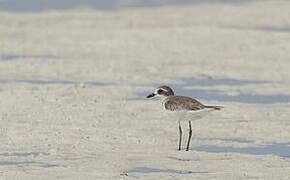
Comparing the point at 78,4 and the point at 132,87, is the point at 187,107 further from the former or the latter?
the point at 78,4

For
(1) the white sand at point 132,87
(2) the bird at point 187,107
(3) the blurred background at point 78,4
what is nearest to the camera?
(1) the white sand at point 132,87

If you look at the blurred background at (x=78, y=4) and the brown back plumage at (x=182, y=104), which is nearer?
the brown back plumage at (x=182, y=104)

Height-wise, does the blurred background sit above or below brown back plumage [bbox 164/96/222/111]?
above

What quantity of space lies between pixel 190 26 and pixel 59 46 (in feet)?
14.7

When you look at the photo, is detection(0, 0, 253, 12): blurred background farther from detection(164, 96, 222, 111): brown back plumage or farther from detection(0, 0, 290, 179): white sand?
detection(164, 96, 222, 111): brown back plumage

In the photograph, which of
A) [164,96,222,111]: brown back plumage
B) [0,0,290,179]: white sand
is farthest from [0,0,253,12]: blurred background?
[164,96,222,111]: brown back plumage

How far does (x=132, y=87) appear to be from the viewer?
19.8 metres

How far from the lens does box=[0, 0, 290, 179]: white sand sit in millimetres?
13250

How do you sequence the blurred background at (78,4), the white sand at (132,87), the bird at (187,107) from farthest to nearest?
the blurred background at (78,4) → the bird at (187,107) → the white sand at (132,87)

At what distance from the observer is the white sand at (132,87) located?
13.2 m

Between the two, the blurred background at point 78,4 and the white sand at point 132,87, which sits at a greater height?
the blurred background at point 78,4

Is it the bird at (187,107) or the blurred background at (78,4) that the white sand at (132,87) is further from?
the blurred background at (78,4)

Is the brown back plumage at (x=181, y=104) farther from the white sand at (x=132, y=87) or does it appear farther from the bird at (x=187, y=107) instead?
the white sand at (x=132, y=87)

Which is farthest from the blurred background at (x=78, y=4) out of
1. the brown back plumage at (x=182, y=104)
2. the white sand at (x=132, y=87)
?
the brown back plumage at (x=182, y=104)
